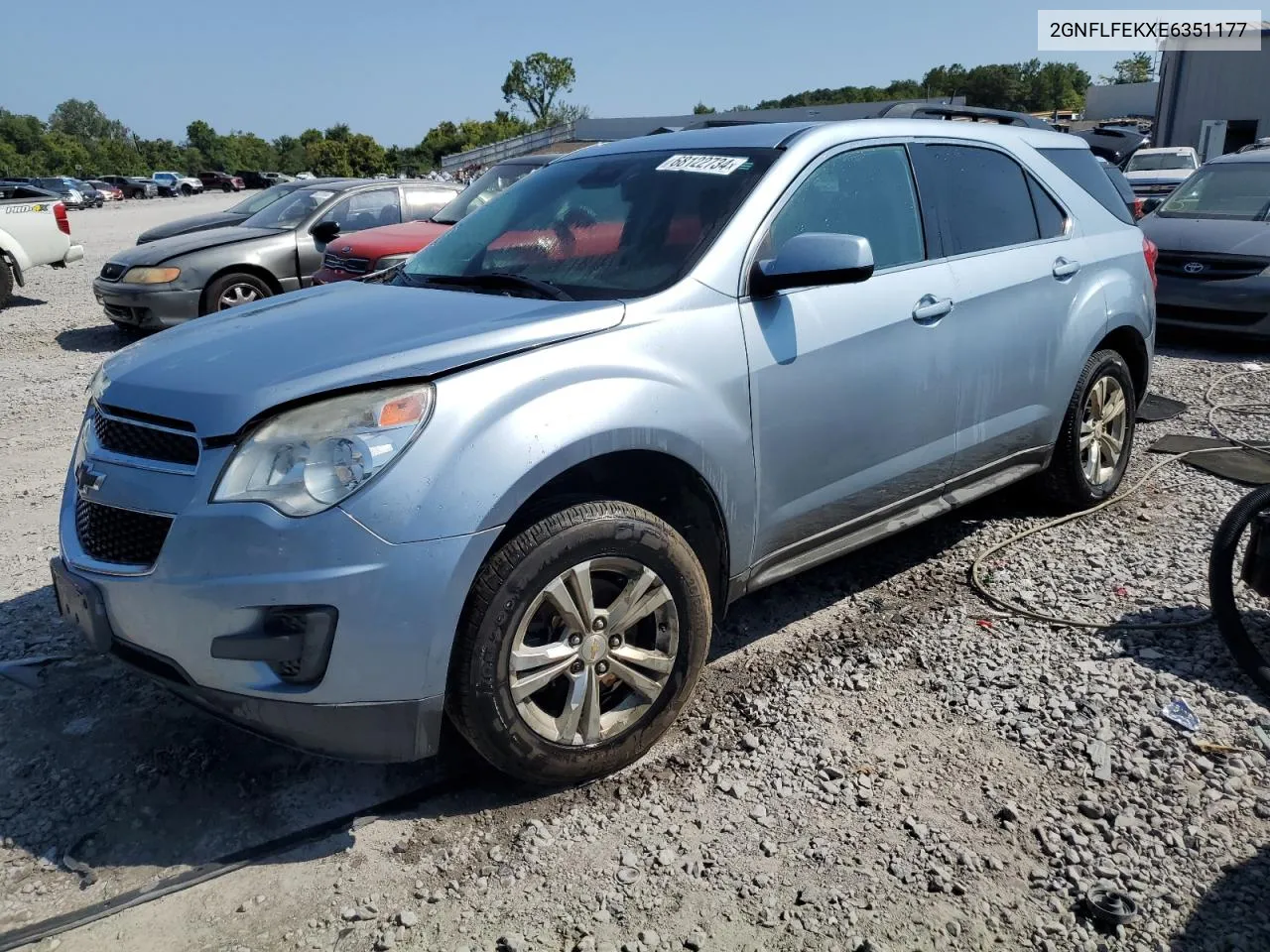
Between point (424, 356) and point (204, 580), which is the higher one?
point (424, 356)

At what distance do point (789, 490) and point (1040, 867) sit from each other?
1288 mm

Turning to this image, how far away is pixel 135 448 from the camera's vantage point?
2.62 metres

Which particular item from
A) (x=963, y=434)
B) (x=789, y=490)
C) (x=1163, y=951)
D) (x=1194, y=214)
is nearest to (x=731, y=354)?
(x=789, y=490)

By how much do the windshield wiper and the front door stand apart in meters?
0.60

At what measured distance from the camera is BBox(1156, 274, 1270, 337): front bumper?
8.57m

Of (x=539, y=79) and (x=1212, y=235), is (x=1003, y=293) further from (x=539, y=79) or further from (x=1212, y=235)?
(x=539, y=79)

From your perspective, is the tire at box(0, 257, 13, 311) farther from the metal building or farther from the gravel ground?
the metal building

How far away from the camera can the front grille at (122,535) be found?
2.47 meters

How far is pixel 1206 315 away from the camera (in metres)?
8.88

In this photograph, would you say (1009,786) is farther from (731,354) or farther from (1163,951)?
(731,354)

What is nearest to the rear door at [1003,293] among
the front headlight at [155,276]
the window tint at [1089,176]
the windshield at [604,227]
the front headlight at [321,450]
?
the window tint at [1089,176]

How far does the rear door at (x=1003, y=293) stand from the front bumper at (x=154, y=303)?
765 centimetres

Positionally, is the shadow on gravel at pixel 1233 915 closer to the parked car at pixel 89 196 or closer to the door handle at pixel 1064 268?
the door handle at pixel 1064 268

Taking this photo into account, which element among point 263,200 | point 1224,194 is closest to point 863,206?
point 1224,194
